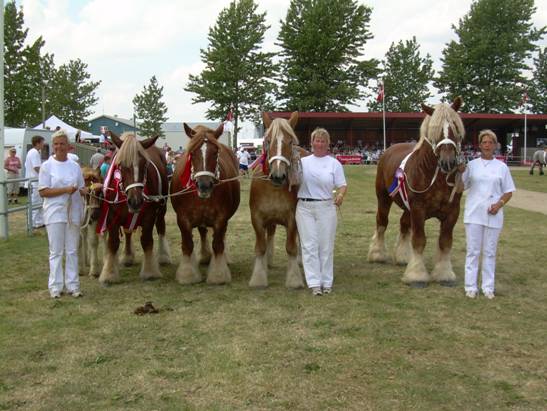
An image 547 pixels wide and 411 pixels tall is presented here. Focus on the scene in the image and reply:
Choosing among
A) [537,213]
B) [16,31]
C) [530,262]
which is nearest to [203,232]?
[530,262]

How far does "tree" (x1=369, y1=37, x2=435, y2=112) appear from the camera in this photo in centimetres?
5531

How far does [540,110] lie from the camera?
5900 cm

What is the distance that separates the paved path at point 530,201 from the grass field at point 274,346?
8143 millimetres

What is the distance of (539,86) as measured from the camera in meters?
62.4

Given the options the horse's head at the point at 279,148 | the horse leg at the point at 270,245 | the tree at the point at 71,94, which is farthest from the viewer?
the tree at the point at 71,94


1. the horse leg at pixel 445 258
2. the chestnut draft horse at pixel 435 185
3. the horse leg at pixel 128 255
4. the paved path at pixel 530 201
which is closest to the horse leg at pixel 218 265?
the horse leg at pixel 128 255

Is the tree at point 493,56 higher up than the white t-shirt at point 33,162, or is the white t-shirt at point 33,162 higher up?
the tree at point 493,56

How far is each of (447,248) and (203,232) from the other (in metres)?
3.47

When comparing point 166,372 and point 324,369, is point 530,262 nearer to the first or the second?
point 324,369

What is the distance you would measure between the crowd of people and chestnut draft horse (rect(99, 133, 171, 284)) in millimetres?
499

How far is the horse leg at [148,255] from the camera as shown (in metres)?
6.77

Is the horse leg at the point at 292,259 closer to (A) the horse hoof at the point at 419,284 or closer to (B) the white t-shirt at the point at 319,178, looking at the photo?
(B) the white t-shirt at the point at 319,178

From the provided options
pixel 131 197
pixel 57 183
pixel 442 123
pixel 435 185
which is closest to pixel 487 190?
pixel 435 185

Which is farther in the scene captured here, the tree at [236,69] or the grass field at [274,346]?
the tree at [236,69]
